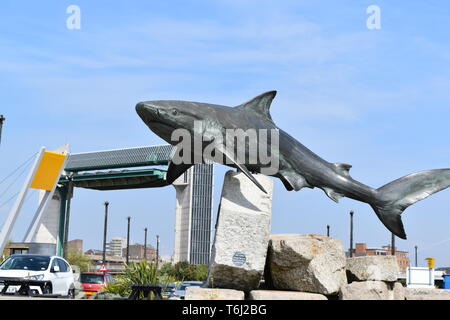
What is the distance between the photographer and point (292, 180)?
11625 mm

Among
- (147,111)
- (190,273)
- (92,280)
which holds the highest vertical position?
(147,111)

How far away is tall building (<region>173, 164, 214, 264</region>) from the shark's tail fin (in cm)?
6788

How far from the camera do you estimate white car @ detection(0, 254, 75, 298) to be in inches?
539

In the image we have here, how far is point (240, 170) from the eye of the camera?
1103 centimetres

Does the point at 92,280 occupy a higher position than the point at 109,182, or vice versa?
the point at 109,182

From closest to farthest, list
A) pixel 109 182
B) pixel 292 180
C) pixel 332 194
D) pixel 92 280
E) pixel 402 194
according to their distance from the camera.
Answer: pixel 292 180 → pixel 402 194 → pixel 332 194 → pixel 92 280 → pixel 109 182

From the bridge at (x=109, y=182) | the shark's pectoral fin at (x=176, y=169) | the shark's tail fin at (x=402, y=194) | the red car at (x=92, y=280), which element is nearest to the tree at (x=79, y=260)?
the bridge at (x=109, y=182)

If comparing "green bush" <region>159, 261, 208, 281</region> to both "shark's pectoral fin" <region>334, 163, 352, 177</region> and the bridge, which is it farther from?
"shark's pectoral fin" <region>334, 163, 352, 177</region>

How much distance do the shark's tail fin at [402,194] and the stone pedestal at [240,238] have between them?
7.24ft

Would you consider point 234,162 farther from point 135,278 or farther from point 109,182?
point 109,182

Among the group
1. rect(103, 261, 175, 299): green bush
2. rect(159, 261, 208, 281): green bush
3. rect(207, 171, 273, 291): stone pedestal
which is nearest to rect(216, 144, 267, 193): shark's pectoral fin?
rect(207, 171, 273, 291): stone pedestal

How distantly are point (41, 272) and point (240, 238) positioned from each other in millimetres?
5535

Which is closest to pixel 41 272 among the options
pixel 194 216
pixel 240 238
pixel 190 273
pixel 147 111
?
pixel 147 111
